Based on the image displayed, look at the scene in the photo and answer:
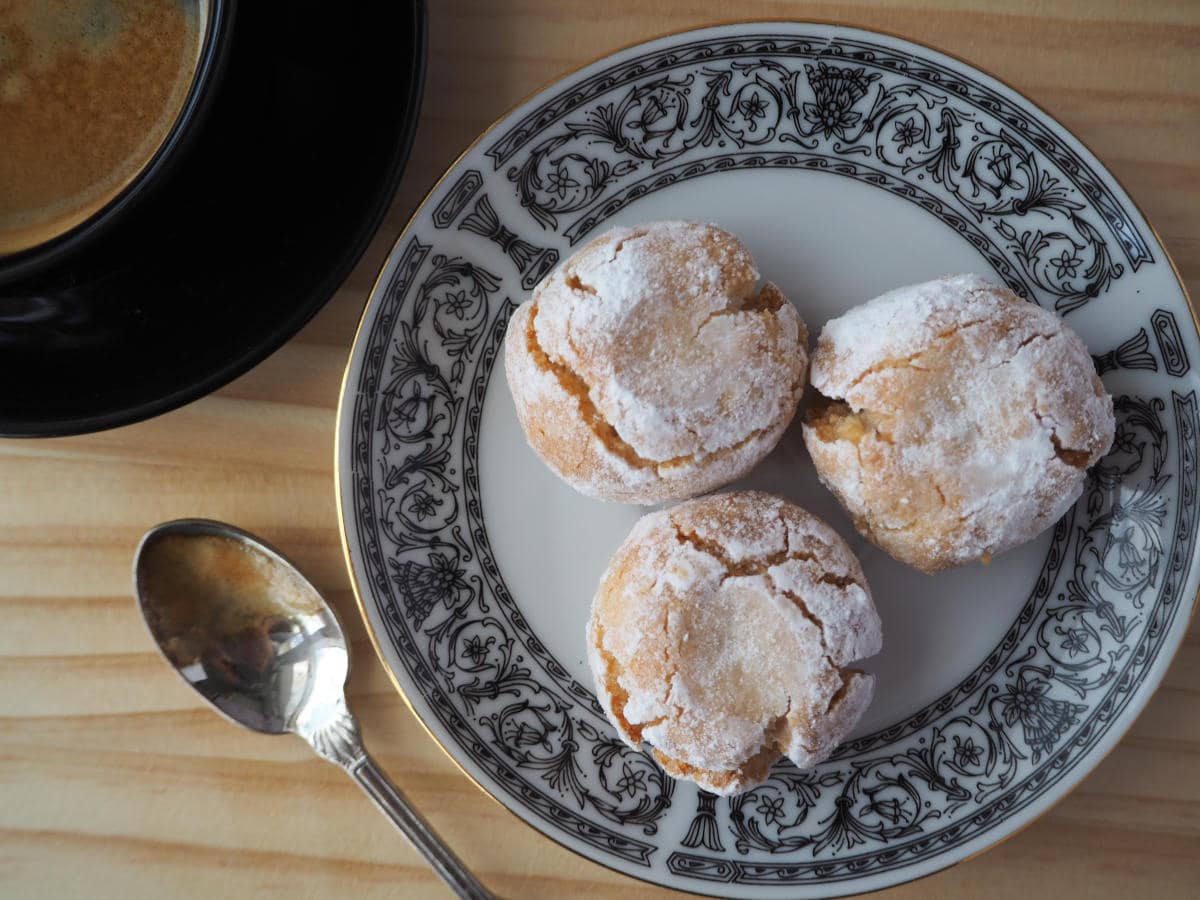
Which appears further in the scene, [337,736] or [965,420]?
[337,736]

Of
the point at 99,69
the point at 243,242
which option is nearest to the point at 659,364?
the point at 243,242

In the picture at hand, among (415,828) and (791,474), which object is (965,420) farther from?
(415,828)

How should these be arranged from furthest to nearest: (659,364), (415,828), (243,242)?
1. (415,828)
2. (243,242)
3. (659,364)

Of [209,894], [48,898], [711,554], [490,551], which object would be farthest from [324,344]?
[48,898]

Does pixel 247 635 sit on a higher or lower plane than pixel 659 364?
lower

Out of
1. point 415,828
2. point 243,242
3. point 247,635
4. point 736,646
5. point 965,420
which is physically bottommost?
point 415,828

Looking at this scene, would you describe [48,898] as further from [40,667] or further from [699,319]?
[699,319]

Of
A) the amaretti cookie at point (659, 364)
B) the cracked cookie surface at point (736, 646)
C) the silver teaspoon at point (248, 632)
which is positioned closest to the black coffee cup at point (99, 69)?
the silver teaspoon at point (248, 632)
